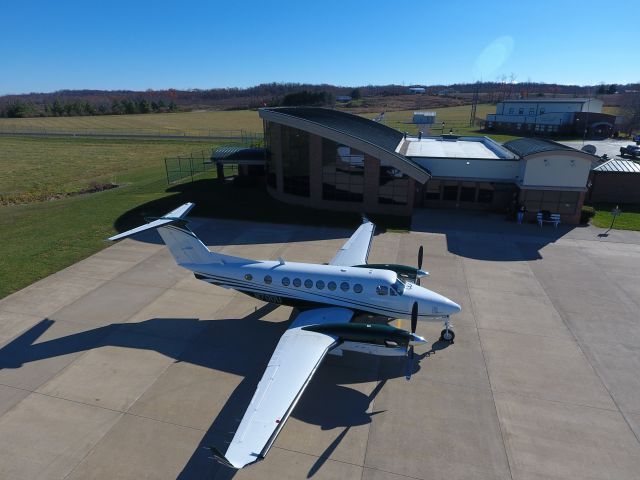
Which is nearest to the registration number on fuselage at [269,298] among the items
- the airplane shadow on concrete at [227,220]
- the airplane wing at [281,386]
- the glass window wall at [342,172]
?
the airplane wing at [281,386]

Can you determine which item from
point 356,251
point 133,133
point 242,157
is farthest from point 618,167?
point 133,133

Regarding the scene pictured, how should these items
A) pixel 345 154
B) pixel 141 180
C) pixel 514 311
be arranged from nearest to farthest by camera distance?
1. pixel 514 311
2. pixel 345 154
3. pixel 141 180

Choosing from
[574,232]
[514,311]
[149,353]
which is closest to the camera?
[149,353]

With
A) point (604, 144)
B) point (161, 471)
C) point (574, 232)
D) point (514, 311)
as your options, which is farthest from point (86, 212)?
point (604, 144)

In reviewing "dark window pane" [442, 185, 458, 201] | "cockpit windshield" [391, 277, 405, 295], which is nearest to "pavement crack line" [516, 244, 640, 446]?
"cockpit windshield" [391, 277, 405, 295]

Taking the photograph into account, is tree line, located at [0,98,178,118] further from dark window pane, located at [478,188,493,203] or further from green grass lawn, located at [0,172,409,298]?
dark window pane, located at [478,188,493,203]

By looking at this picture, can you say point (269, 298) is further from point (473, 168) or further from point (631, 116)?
point (631, 116)

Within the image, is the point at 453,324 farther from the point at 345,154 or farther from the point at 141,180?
the point at 141,180
